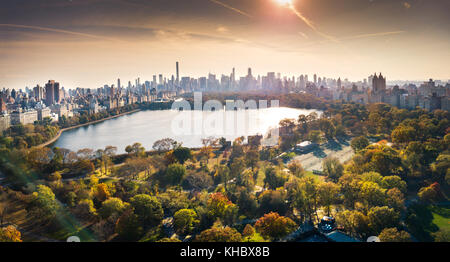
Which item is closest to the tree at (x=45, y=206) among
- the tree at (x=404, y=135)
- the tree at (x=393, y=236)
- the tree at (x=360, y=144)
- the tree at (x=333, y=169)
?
the tree at (x=393, y=236)

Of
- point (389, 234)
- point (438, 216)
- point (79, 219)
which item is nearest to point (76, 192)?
point (79, 219)

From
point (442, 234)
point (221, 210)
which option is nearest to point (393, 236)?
point (442, 234)

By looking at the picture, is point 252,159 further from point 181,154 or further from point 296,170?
point 181,154

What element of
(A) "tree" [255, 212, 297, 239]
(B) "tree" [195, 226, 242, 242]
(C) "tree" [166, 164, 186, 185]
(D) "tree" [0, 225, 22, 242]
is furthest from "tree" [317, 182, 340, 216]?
(D) "tree" [0, 225, 22, 242]

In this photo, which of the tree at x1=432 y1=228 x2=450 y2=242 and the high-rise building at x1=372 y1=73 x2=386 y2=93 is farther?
the high-rise building at x1=372 y1=73 x2=386 y2=93

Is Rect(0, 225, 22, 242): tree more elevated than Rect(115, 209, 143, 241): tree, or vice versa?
Rect(0, 225, 22, 242): tree

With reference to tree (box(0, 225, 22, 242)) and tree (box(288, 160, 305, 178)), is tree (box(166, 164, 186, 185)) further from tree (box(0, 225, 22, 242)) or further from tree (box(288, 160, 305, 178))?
tree (box(0, 225, 22, 242))
